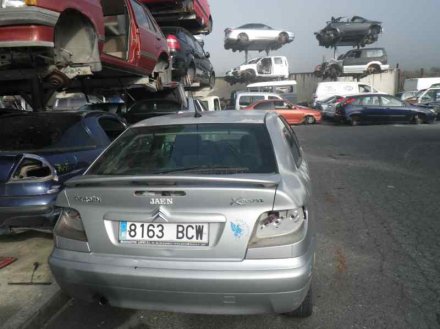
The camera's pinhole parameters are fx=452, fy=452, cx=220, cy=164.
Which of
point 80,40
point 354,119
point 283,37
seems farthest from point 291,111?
point 80,40

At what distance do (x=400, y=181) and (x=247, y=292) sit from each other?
6057 mm

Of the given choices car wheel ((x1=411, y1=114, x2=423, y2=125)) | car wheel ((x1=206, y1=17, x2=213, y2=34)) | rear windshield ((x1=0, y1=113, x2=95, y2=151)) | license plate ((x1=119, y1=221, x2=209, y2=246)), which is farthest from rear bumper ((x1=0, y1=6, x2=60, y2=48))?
car wheel ((x1=411, y1=114, x2=423, y2=125))

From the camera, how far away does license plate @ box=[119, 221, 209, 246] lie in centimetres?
256

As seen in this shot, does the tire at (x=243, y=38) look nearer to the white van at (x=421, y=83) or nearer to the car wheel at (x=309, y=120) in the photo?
the car wheel at (x=309, y=120)

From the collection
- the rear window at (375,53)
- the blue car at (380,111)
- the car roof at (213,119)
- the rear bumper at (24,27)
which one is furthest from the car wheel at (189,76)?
the rear window at (375,53)

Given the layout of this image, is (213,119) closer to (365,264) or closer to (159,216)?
(159,216)

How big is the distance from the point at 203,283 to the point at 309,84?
35.8m

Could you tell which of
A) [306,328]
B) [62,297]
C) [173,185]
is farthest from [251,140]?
[62,297]

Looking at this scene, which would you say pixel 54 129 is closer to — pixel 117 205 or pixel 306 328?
pixel 117 205

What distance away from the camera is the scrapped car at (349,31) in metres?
29.5

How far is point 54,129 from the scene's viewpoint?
482 centimetres

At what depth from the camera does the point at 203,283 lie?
8.15 feet

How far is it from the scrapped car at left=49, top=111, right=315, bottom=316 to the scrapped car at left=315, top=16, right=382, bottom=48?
29061 millimetres

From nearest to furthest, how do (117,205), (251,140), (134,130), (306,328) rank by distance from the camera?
(117,205) → (306,328) → (251,140) → (134,130)
